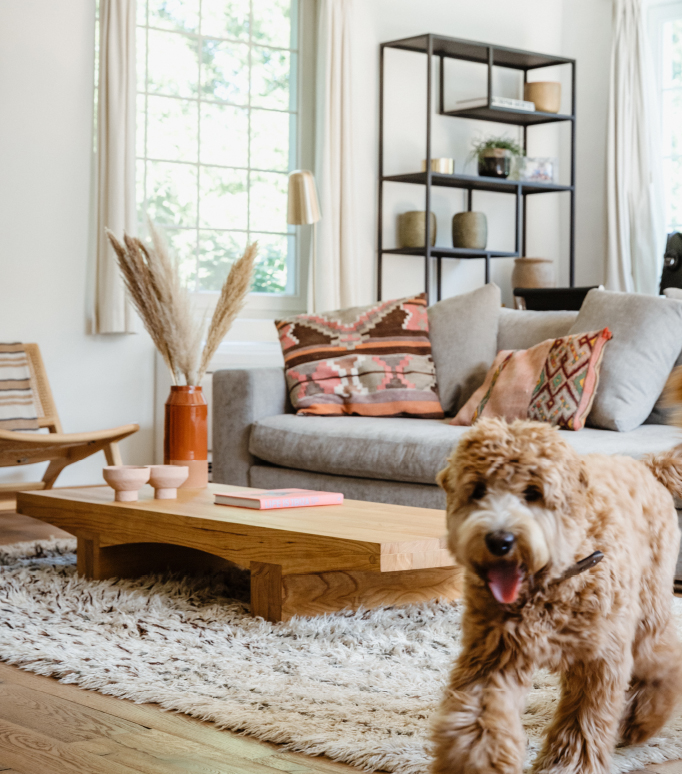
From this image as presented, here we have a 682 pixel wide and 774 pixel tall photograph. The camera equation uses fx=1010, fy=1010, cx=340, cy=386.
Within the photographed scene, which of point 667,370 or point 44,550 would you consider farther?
Result: point 667,370

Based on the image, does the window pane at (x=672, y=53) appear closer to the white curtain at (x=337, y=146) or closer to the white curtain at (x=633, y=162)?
the white curtain at (x=633, y=162)

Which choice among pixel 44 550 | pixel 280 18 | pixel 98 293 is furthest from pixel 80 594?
pixel 280 18

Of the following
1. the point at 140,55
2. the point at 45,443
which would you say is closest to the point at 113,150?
the point at 140,55

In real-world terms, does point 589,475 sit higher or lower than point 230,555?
higher

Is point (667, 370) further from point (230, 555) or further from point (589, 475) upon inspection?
point (589, 475)

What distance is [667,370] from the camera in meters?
3.42

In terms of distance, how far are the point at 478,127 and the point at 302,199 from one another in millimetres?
1883

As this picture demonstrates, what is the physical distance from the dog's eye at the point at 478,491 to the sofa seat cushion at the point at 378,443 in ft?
5.44

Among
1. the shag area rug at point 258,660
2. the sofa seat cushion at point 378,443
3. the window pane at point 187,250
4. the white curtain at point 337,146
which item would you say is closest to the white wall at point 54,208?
the window pane at point 187,250

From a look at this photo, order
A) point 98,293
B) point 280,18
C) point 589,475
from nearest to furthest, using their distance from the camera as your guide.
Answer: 1. point 589,475
2. point 98,293
3. point 280,18

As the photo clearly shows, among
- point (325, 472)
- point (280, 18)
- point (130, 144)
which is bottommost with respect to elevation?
point (325, 472)

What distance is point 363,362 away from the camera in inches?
154

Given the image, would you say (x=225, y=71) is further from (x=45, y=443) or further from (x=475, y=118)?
(x=45, y=443)

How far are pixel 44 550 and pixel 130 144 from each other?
232cm
